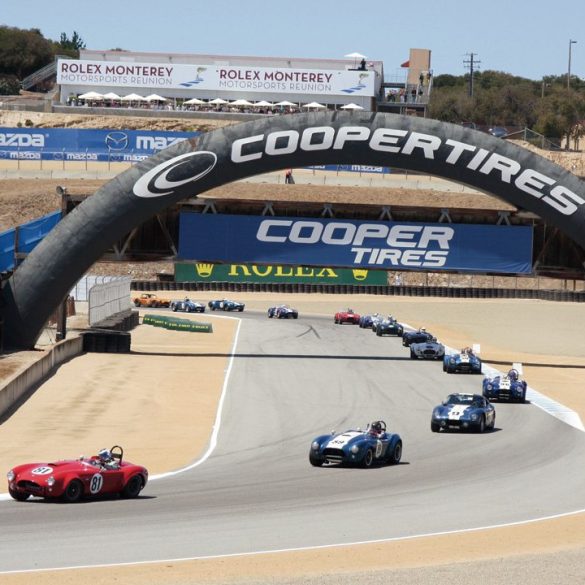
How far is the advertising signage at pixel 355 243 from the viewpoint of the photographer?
44.5m

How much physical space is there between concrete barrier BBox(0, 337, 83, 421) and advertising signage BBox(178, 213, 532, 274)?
549cm

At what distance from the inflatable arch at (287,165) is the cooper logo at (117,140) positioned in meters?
43.1

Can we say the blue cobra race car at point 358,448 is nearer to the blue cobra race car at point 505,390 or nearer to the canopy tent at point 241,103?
the blue cobra race car at point 505,390

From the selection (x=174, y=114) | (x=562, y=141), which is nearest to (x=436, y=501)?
(x=174, y=114)

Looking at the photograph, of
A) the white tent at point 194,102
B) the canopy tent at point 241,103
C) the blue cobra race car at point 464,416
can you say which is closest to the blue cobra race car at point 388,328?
the blue cobra race car at point 464,416

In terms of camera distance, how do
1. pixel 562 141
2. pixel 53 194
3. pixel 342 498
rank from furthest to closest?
1. pixel 562 141
2. pixel 53 194
3. pixel 342 498

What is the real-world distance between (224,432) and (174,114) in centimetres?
8384

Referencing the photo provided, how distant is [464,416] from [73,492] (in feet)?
42.4

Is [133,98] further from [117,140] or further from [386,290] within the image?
[386,290]

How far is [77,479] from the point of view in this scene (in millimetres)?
18250

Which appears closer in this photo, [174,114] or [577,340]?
[577,340]

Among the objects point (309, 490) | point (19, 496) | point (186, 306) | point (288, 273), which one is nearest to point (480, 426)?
point (309, 490)

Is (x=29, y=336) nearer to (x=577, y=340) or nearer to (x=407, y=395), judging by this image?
(x=407, y=395)

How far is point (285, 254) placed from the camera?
4481cm
